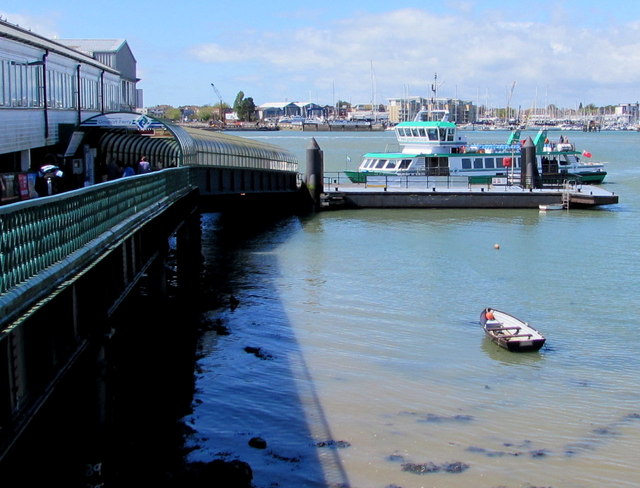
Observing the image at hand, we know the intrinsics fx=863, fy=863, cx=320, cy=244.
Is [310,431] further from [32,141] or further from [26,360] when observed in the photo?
[32,141]

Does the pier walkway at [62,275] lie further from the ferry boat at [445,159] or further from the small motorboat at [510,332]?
the ferry boat at [445,159]

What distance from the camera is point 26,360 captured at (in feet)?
28.8

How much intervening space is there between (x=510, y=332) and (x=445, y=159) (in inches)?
1520

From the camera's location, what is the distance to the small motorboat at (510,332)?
19156mm

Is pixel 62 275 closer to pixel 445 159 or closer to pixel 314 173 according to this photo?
pixel 314 173

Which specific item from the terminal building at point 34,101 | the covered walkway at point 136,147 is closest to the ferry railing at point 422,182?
the covered walkway at point 136,147

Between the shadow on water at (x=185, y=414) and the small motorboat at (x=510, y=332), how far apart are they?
15.0 feet

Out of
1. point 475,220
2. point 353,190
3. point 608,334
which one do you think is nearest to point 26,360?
point 608,334

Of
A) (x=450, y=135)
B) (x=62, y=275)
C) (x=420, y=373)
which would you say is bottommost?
(x=420, y=373)

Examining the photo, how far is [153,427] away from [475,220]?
108 feet

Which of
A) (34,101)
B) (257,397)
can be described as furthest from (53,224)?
(34,101)

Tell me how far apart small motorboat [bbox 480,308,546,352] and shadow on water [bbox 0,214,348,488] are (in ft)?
15.0

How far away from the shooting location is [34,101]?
24.2 m

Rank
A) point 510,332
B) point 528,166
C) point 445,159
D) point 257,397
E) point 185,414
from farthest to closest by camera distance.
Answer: point 445,159
point 528,166
point 510,332
point 257,397
point 185,414
